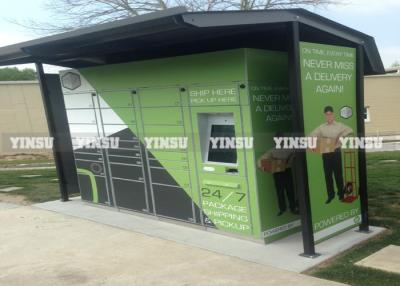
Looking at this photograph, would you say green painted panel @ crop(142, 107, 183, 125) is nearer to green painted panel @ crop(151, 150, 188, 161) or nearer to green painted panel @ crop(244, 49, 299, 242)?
green painted panel @ crop(151, 150, 188, 161)

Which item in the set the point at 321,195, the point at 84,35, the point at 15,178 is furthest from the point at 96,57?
the point at 15,178

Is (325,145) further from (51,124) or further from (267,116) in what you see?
(51,124)

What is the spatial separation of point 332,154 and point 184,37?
219 cm

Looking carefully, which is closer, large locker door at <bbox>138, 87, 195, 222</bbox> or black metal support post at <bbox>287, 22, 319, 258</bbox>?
black metal support post at <bbox>287, 22, 319, 258</bbox>

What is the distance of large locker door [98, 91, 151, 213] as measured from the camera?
6.88 m

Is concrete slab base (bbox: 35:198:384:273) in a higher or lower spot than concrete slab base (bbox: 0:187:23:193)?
lower

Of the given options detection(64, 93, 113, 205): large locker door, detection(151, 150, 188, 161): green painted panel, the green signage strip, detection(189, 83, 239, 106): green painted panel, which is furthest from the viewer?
detection(64, 93, 113, 205): large locker door

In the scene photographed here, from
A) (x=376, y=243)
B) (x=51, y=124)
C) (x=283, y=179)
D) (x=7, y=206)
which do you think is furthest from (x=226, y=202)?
(x=7, y=206)

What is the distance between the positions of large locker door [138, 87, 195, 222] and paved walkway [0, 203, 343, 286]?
63cm

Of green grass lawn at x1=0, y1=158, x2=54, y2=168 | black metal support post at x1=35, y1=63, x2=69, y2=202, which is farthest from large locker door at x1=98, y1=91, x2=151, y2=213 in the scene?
green grass lawn at x1=0, y1=158, x2=54, y2=168

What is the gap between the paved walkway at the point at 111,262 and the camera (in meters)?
4.61

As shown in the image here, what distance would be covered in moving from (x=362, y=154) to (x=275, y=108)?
1.24 metres

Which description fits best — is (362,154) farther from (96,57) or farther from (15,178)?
(15,178)

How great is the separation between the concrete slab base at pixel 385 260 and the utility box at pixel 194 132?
117 cm
